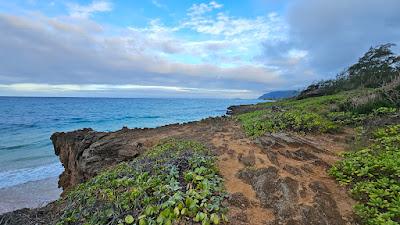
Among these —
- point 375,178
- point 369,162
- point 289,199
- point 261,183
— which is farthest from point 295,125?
point 289,199

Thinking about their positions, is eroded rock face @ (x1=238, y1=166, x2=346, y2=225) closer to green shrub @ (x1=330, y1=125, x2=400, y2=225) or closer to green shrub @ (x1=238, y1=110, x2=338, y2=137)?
green shrub @ (x1=330, y1=125, x2=400, y2=225)

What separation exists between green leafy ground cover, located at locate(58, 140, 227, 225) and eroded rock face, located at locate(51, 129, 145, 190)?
11.9ft

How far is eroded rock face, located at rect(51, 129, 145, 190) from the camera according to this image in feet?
29.5

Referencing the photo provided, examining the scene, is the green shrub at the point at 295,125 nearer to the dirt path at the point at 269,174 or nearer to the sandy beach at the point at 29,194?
the dirt path at the point at 269,174

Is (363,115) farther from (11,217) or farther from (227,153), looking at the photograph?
(11,217)

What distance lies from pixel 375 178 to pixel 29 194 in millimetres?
11687

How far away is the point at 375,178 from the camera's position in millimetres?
4734

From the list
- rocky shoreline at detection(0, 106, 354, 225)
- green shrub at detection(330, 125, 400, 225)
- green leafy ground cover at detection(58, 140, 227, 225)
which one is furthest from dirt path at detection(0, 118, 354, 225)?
green leafy ground cover at detection(58, 140, 227, 225)

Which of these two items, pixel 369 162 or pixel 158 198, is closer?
pixel 158 198

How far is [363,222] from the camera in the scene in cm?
376

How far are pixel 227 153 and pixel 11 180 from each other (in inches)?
430

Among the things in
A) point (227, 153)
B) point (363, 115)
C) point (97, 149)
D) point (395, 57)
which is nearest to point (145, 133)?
point (97, 149)

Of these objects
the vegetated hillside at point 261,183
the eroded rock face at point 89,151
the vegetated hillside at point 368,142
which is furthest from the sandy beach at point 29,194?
the vegetated hillside at point 368,142

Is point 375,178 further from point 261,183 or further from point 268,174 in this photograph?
point 261,183
